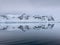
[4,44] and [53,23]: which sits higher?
[53,23]

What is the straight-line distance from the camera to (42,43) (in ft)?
8.57

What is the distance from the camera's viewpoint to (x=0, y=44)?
2494 millimetres

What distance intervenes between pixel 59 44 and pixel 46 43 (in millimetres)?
235

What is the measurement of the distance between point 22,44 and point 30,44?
0.47 ft

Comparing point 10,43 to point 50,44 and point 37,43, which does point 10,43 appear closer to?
point 37,43

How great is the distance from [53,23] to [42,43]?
3691 millimetres

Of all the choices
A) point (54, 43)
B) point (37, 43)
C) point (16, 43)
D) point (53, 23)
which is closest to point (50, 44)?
point (54, 43)

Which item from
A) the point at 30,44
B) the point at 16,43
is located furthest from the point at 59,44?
the point at 16,43

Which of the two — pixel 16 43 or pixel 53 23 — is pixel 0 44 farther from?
pixel 53 23

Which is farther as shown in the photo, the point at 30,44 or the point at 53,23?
the point at 53,23

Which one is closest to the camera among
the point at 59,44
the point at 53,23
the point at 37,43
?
A: the point at 59,44

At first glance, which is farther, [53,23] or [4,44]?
[53,23]

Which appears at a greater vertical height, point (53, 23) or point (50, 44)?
point (53, 23)

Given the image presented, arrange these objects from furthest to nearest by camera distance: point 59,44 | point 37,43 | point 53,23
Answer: point 53,23, point 37,43, point 59,44
